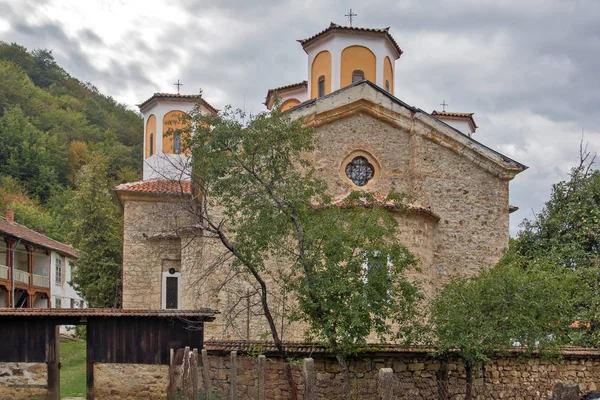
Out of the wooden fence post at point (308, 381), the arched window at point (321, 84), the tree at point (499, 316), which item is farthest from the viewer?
the arched window at point (321, 84)

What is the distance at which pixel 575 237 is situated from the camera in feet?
52.7

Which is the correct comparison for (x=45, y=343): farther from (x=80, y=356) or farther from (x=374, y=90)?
(x=80, y=356)

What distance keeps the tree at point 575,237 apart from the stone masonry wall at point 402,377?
2.49m

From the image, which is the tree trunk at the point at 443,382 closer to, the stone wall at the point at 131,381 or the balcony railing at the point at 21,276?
the stone wall at the point at 131,381

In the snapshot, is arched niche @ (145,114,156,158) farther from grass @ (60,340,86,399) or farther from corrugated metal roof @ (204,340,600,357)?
corrugated metal roof @ (204,340,600,357)

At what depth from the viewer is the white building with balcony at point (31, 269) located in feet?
98.0

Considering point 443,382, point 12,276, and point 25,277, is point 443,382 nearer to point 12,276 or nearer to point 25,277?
point 12,276

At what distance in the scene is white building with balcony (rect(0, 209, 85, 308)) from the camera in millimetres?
29859


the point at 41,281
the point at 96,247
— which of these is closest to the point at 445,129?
the point at 96,247

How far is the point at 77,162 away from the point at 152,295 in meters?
43.2

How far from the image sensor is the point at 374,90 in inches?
656

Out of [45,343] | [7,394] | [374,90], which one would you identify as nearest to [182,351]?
[45,343]

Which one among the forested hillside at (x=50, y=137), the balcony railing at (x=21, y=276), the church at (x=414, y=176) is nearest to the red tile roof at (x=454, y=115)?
the church at (x=414, y=176)

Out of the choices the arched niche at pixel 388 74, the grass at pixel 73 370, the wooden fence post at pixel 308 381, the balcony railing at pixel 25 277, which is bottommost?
the grass at pixel 73 370
